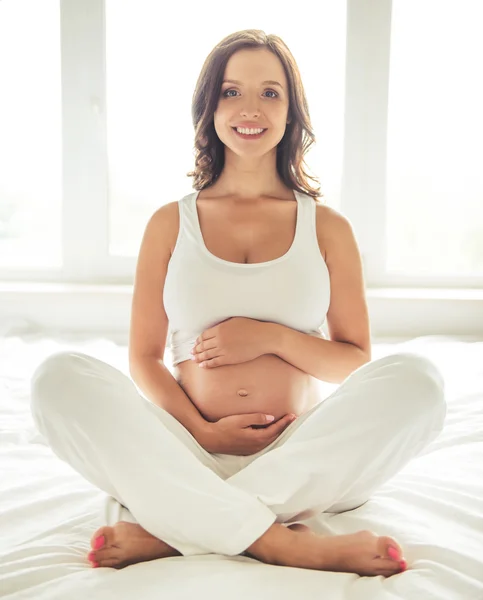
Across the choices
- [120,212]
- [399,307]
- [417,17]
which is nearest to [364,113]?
[417,17]

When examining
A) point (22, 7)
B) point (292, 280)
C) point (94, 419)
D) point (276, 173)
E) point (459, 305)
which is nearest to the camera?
point (94, 419)

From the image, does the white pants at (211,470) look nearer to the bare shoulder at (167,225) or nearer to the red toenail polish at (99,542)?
the red toenail polish at (99,542)

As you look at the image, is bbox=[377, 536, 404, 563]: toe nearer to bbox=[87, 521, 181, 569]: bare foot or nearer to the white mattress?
the white mattress

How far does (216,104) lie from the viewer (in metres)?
1.49

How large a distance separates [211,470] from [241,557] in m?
0.13

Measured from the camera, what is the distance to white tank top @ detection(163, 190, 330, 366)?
1.38 meters

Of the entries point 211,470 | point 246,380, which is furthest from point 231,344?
point 211,470

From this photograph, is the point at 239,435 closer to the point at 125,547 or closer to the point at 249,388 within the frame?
the point at 249,388

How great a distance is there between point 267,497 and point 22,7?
7.56ft

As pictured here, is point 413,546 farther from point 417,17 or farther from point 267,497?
point 417,17

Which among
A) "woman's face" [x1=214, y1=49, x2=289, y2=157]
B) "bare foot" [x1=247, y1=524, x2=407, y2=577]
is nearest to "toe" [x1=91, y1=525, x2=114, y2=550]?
"bare foot" [x1=247, y1=524, x2=407, y2=577]

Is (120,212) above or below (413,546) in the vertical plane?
above

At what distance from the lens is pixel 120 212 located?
2.81 m

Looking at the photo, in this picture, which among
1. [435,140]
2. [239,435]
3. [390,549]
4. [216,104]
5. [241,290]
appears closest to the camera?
[390,549]
